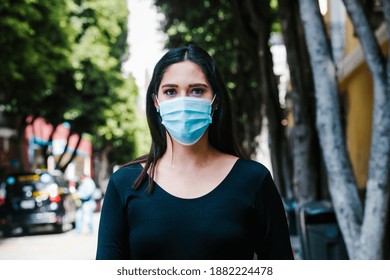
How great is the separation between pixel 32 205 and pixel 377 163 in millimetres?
12347

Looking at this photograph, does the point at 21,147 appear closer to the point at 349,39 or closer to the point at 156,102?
the point at 349,39

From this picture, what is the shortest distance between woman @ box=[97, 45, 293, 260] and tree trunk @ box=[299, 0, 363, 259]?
3.58 metres

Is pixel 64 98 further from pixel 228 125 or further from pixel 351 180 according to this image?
pixel 228 125

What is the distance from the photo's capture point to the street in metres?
11.2

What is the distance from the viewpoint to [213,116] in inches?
99.8

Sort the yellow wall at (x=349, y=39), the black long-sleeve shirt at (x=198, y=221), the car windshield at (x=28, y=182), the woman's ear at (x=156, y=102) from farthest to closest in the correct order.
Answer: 1. the car windshield at (x=28, y=182)
2. the yellow wall at (x=349, y=39)
3. the woman's ear at (x=156, y=102)
4. the black long-sleeve shirt at (x=198, y=221)

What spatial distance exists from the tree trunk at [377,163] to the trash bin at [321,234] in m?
0.61

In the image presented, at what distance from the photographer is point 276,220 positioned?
2346 millimetres

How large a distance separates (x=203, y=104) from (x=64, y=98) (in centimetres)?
2592

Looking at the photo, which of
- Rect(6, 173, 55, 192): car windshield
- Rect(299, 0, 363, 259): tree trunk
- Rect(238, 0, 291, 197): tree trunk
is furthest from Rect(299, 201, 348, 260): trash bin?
Rect(6, 173, 55, 192): car windshield

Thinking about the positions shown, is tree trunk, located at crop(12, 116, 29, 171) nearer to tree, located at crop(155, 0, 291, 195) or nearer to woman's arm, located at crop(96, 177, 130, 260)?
tree, located at crop(155, 0, 291, 195)

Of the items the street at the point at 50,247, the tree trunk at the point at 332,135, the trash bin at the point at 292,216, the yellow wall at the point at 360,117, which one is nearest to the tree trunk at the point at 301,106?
the trash bin at the point at 292,216

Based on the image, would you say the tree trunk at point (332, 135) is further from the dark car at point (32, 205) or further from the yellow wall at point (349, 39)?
the dark car at point (32, 205)

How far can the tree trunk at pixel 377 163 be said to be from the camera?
554cm
